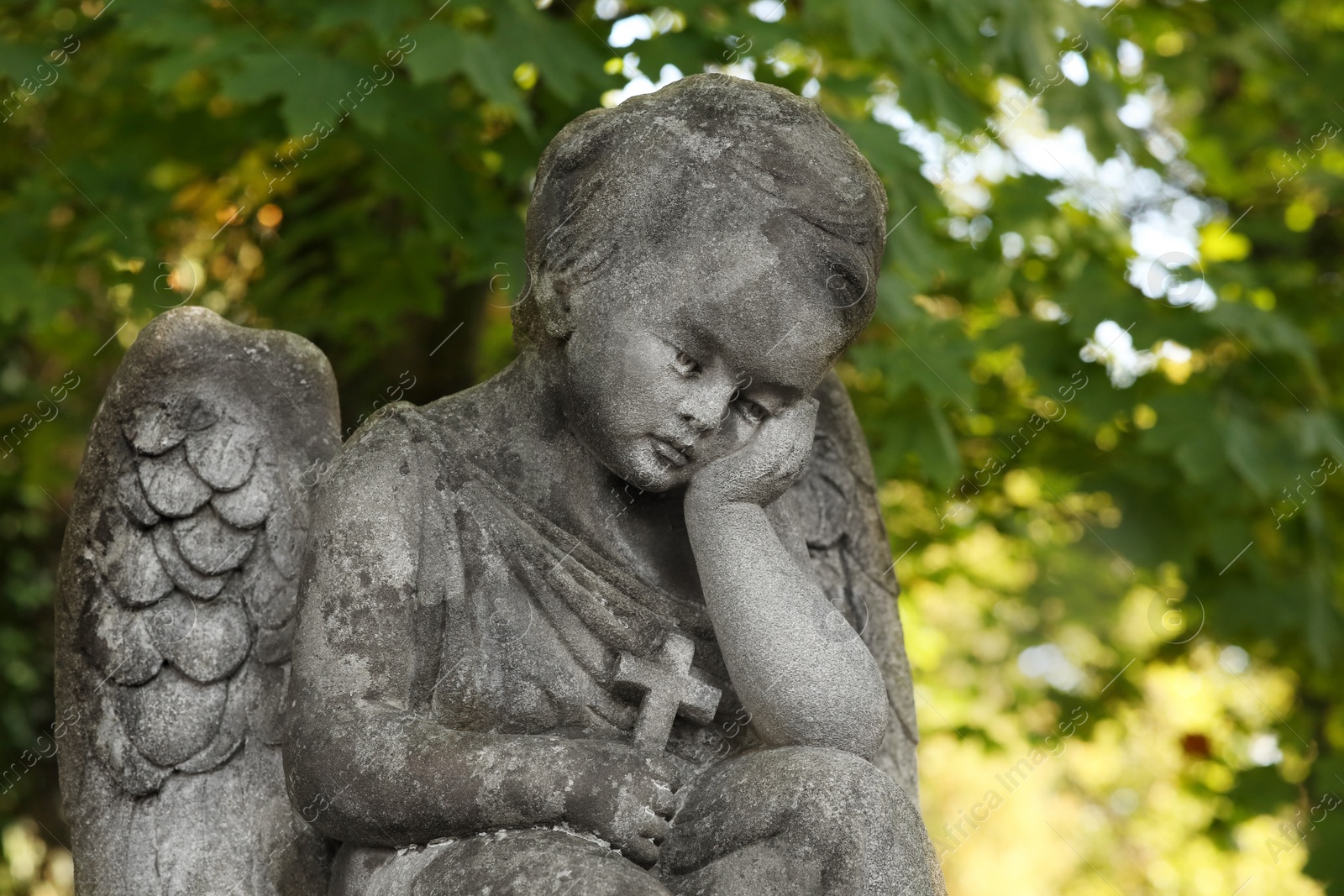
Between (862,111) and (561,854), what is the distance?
129 inches

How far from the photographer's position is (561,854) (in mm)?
1983

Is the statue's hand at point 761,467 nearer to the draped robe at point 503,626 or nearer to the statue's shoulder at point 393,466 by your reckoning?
the draped robe at point 503,626

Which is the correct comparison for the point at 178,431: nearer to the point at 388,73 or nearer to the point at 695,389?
the point at 695,389

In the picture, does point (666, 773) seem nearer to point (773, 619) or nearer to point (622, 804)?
point (622, 804)

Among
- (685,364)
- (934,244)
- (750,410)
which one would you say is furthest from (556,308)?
(934,244)

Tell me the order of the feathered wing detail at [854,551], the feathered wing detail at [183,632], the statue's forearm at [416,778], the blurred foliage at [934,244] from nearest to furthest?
the statue's forearm at [416,778] < the feathered wing detail at [183,632] < the feathered wing detail at [854,551] < the blurred foliage at [934,244]

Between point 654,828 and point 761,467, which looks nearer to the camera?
point 654,828

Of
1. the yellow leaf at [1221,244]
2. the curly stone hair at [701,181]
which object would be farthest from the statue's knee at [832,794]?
the yellow leaf at [1221,244]

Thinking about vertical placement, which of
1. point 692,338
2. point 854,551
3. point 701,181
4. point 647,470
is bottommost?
point 854,551

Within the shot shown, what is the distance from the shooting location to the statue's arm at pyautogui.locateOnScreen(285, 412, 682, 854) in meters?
2.09

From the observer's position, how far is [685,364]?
2.27m

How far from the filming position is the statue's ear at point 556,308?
2.33 m

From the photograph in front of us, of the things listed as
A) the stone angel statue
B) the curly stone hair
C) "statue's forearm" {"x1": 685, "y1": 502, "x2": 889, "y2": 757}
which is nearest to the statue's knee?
the stone angel statue

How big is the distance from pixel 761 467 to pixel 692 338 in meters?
0.24
